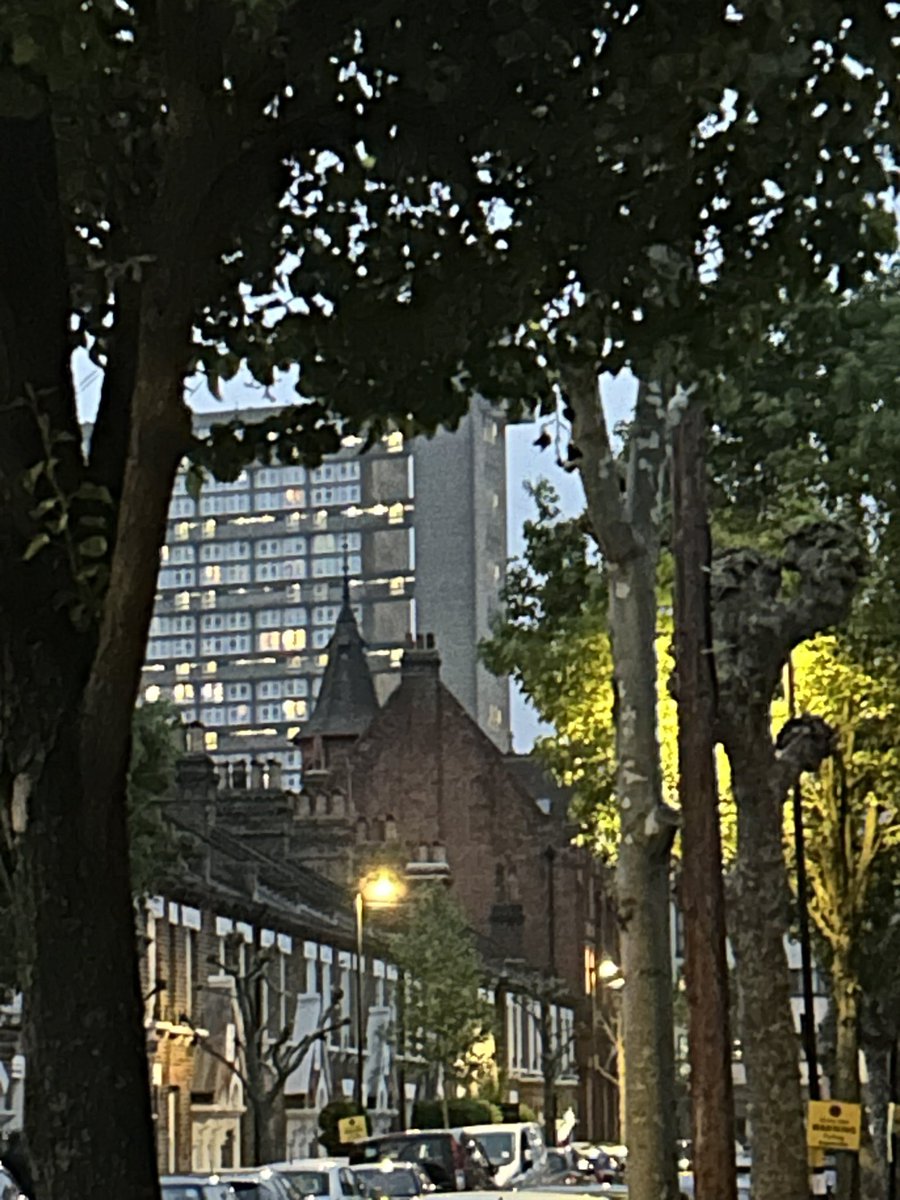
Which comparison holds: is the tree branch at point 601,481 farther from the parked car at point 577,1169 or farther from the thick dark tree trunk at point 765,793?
the parked car at point 577,1169

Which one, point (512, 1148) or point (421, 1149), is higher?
point (421, 1149)

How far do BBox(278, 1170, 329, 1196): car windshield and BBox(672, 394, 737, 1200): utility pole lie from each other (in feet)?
42.8

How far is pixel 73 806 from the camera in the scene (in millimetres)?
9062

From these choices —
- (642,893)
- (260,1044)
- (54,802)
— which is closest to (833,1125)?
(642,893)

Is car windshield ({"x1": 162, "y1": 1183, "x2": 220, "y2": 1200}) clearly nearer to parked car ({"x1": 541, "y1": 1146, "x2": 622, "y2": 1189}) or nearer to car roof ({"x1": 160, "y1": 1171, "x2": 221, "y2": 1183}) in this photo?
car roof ({"x1": 160, "y1": 1171, "x2": 221, "y2": 1183})

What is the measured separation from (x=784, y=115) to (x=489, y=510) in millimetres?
154651

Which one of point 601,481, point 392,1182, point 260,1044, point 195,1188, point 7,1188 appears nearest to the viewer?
point 601,481

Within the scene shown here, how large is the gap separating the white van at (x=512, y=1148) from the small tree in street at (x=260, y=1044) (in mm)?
7648

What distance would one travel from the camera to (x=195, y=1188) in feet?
82.2

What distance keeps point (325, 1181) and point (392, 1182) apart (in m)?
1.03

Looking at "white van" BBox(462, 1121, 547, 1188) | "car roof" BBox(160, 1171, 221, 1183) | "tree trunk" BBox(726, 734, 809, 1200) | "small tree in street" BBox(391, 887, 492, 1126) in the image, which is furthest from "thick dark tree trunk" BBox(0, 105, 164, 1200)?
"small tree in street" BBox(391, 887, 492, 1126)

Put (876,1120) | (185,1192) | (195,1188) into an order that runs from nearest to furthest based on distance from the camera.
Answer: (185,1192)
(195,1188)
(876,1120)

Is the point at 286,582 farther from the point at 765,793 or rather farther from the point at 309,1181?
the point at 765,793

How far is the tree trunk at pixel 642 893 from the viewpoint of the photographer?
1888 centimetres
